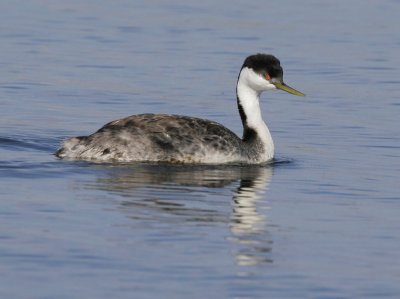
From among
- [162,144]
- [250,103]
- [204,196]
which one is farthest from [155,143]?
[204,196]

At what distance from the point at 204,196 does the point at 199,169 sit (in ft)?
6.34

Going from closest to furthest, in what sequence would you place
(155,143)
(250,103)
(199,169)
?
(199,169), (155,143), (250,103)

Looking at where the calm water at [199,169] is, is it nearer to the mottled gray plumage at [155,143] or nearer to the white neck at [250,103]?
the mottled gray plumage at [155,143]

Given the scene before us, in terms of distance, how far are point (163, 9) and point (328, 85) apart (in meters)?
9.46

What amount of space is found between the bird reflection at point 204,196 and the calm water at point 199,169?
0.11 ft

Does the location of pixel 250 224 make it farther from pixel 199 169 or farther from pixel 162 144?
pixel 162 144

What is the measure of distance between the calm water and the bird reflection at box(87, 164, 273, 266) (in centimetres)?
3

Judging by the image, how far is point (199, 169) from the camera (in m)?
16.9

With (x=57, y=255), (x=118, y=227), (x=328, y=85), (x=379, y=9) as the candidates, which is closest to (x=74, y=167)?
(x=118, y=227)

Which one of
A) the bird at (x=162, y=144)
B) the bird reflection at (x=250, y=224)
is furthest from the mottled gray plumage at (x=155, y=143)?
the bird reflection at (x=250, y=224)

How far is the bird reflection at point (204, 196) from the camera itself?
13097 mm

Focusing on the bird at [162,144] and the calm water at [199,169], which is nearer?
the calm water at [199,169]

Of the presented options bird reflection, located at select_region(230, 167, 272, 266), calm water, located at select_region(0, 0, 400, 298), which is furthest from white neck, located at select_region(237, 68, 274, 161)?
bird reflection, located at select_region(230, 167, 272, 266)

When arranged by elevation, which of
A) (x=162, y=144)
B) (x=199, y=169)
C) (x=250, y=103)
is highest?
(x=250, y=103)
